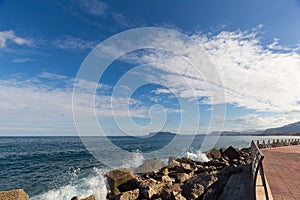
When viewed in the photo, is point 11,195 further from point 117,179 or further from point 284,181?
point 284,181

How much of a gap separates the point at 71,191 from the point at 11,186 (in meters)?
5.45

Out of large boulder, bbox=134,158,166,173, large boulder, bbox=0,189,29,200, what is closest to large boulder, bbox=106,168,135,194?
large boulder, bbox=0,189,29,200

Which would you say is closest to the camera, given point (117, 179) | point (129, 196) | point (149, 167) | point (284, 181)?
point (284, 181)

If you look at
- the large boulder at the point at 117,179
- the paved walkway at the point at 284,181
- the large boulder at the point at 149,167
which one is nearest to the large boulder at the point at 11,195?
the large boulder at the point at 117,179

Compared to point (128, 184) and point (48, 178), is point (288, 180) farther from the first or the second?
point (48, 178)

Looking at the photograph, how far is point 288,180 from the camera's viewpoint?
21.8 feet

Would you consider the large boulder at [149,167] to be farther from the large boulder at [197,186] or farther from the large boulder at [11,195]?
the large boulder at [11,195]

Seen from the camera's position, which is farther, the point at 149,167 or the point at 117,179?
the point at 149,167

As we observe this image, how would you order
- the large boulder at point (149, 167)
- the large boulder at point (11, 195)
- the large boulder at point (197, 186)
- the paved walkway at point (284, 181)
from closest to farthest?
the paved walkway at point (284, 181) → the large boulder at point (11, 195) → the large boulder at point (197, 186) → the large boulder at point (149, 167)

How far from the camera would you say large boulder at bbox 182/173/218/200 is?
7598 millimetres

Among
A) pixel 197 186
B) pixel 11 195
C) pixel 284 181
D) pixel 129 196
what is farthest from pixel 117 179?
pixel 284 181

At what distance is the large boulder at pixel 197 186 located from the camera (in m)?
7.60

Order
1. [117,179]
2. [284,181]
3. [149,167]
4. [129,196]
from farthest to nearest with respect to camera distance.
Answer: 1. [149,167]
2. [117,179]
3. [129,196]
4. [284,181]

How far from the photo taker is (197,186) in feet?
25.9
